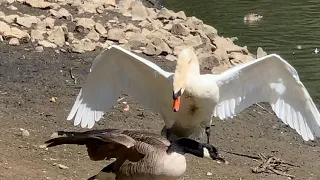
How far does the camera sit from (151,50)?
11641mm

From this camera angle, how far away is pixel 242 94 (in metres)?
8.03

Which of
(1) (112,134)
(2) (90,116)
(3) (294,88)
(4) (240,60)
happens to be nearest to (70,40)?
(4) (240,60)

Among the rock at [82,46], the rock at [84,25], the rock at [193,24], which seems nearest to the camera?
the rock at [82,46]

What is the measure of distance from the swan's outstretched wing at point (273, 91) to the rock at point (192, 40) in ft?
14.6

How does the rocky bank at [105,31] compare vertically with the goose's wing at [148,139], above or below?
below

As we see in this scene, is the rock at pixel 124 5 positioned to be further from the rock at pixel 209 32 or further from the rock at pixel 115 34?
the rock at pixel 115 34

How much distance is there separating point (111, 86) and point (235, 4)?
14.4m

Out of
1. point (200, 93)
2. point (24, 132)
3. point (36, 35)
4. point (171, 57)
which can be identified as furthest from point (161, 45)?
point (200, 93)

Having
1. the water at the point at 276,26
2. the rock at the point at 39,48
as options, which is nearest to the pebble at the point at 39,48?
the rock at the point at 39,48

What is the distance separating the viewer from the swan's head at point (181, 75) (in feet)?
22.4

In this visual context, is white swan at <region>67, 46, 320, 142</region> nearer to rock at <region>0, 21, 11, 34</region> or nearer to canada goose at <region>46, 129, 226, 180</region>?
canada goose at <region>46, 129, 226, 180</region>

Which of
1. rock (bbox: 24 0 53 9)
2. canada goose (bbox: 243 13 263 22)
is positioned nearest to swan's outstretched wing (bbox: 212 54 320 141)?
rock (bbox: 24 0 53 9)

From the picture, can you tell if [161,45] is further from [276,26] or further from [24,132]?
[276,26]

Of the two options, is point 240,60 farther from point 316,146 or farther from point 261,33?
point 261,33
